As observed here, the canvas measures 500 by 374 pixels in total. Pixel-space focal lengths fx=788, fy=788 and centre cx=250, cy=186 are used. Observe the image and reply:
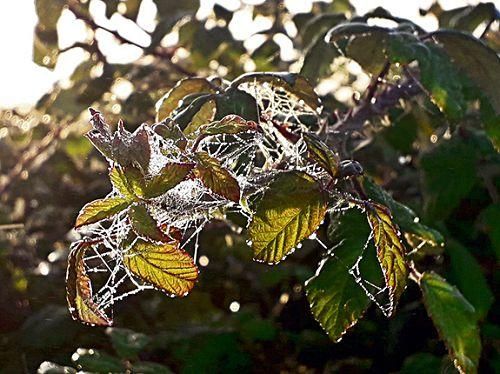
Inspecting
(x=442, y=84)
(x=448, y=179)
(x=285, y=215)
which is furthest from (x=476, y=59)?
(x=285, y=215)

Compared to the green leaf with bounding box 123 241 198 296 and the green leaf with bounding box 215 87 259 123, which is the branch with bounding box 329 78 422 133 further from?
the green leaf with bounding box 123 241 198 296

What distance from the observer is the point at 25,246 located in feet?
6.23

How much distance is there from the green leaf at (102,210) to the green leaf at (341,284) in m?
0.33

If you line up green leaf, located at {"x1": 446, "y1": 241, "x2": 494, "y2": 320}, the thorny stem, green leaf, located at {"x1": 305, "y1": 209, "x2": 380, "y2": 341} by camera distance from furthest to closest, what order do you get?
the thorny stem
green leaf, located at {"x1": 446, "y1": 241, "x2": 494, "y2": 320}
green leaf, located at {"x1": 305, "y1": 209, "x2": 380, "y2": 341}

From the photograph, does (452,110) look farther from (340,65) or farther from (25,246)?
(25,246)

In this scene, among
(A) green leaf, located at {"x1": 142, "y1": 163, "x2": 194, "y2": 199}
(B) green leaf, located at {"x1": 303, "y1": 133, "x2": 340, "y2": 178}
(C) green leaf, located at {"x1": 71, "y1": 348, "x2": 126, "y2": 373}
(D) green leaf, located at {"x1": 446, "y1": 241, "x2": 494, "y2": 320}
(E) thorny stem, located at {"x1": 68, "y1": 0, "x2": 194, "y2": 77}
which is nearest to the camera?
(A) green leaf, located at {"x1": 142, "y1": 163, "x2": 194, "y2": 199}

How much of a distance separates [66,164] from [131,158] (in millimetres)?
1760

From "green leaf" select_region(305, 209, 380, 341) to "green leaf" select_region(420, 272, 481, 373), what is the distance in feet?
0.28

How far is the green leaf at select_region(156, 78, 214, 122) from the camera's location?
1140 mm

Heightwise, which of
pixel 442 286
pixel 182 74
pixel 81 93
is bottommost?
pixel 81 93

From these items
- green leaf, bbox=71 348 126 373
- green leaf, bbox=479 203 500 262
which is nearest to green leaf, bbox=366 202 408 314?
green leaf, bbox=71 348 126 373

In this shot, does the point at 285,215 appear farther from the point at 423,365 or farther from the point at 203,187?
the point at 423,365

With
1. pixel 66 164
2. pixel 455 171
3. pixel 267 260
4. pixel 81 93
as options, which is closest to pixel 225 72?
pixel 81 93

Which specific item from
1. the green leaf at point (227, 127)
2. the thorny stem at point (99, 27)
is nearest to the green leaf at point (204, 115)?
the green leaf at point (227, 127)
